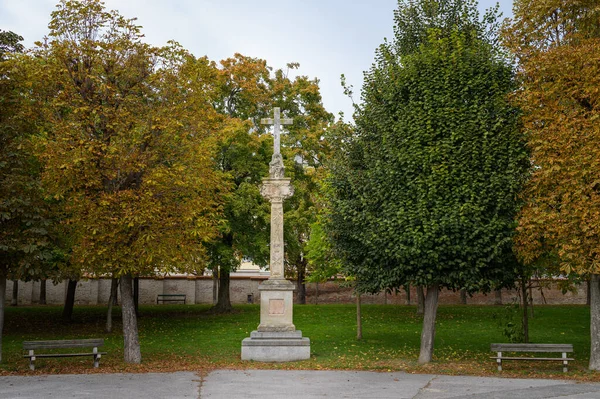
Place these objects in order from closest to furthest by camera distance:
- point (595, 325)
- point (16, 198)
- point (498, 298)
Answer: point (595, 325)
point (16, 198)
point (498, 298)

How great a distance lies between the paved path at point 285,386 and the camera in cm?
1109

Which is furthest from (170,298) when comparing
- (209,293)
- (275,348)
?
(275,348)

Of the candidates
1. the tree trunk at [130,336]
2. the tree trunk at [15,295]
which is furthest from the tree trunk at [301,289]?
the tree trunk at [130,336]

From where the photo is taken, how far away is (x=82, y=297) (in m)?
35.2

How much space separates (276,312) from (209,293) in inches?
873

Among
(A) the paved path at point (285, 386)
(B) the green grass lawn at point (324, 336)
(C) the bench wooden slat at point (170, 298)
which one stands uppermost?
(C) the bench wooden slat at point (170, 298)

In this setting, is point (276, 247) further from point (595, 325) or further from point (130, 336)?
point (595, 325)

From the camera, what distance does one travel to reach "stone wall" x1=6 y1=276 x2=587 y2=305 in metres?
34.5

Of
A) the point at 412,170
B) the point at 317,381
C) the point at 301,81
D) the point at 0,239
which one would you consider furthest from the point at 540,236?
the point at 301,81

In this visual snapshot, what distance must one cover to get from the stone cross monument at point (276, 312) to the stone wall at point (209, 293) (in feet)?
58.8

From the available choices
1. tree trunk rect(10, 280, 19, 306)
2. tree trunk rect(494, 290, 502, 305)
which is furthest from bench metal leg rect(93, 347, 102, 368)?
tree trunk rect(494, 290, 502, 305)

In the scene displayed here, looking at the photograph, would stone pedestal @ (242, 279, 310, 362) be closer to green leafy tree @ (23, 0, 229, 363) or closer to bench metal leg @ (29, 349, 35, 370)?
green leafy tree @ (23, 0, 229, 363)

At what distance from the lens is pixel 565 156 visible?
1373 centimetres

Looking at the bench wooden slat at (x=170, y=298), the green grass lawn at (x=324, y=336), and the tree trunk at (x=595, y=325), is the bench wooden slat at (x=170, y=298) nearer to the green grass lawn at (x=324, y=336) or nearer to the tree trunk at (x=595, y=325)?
the green grass lawn at (x=324, y=336)
